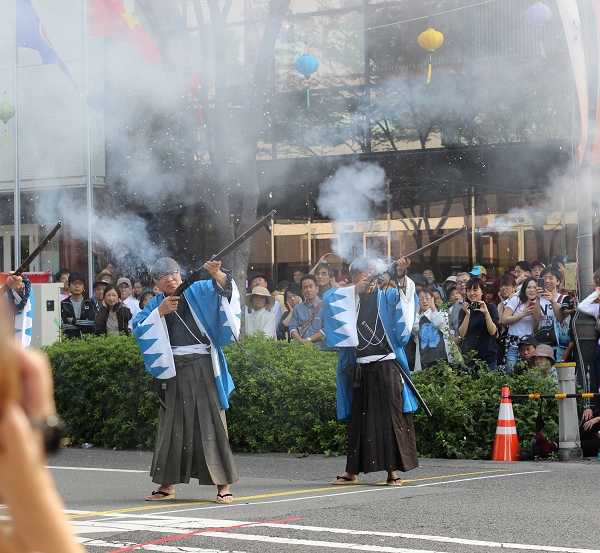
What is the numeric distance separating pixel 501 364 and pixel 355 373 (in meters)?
2.57

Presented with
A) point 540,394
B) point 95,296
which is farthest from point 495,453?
point 95,296

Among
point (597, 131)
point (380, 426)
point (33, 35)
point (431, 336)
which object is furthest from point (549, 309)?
point (33, 35)

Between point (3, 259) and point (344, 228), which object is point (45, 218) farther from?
point (344, 228)

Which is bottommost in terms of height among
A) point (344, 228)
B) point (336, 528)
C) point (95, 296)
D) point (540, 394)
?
point (336, 528)

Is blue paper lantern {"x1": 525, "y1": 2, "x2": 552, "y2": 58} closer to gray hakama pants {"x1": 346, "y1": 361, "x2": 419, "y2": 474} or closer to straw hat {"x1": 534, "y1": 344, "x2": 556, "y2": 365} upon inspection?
straw hat {"x1": 534, "y1": 344, "x2": 556, "y2": 365}

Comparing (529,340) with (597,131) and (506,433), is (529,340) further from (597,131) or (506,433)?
(597,131)

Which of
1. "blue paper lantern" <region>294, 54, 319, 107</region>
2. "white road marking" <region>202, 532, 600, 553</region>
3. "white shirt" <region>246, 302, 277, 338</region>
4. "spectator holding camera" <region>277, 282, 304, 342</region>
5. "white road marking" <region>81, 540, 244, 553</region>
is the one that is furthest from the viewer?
"blue paper lantern" <region>294, 54, 319, 107</region>

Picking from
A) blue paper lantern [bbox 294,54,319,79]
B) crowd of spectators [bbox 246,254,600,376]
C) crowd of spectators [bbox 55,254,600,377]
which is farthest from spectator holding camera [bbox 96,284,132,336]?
blue paper lantern [bbox 294,54,319,79]

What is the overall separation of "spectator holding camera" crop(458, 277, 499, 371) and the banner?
5.74 feet

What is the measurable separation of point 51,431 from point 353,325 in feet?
21.1

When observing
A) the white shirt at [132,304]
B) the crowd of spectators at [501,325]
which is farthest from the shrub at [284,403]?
the white shirt at [132,304]

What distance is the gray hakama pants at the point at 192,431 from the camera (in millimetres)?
6660

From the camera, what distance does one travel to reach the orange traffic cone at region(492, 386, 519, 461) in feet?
26.9

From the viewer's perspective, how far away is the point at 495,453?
8328 mm
